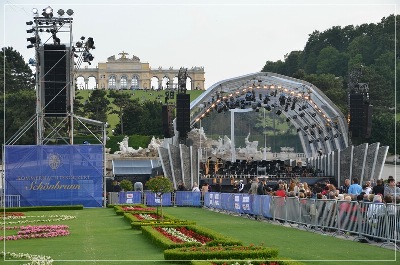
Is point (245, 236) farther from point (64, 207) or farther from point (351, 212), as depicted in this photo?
point (64, 207)

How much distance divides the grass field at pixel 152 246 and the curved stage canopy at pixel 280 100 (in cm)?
2787

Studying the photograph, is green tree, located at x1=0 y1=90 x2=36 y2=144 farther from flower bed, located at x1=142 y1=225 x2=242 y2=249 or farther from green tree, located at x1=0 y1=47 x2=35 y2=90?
flower bed, located at x1=142 y1=225 x2=242 y2=249

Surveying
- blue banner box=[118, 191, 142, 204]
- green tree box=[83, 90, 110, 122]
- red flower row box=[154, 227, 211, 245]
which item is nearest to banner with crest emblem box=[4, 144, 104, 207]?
blue banner box=[118, 191, 142, 204]

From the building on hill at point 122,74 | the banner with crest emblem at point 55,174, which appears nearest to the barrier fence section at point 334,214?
the banner with crest emblem at point 55,174

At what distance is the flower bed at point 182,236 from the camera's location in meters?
16.7

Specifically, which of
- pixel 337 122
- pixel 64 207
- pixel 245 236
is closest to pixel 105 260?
pixel 245 236

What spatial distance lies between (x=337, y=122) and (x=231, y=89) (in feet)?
20.4

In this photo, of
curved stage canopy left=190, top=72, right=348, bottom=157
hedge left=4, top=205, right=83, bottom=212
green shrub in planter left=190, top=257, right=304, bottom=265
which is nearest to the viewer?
green shrub in planter left=190, top=257, right=304, bottom=265

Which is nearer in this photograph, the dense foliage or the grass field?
the grass field

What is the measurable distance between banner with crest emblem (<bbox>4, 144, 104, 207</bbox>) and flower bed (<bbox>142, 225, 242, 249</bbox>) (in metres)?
18.8

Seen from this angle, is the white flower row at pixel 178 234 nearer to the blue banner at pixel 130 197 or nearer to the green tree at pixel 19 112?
the blue banner at pixel 130 197

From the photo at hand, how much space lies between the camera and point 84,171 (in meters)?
40.8

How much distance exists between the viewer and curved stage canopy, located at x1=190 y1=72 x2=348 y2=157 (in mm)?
52938

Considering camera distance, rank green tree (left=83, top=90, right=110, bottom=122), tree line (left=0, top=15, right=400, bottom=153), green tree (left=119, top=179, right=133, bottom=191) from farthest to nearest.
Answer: green tree (left=83, top=90, right=110, bottom=122), tree line (left=0, top=15, right=400, bottom=153), green tree (left=119, top=179, right=133, bottom=191)
